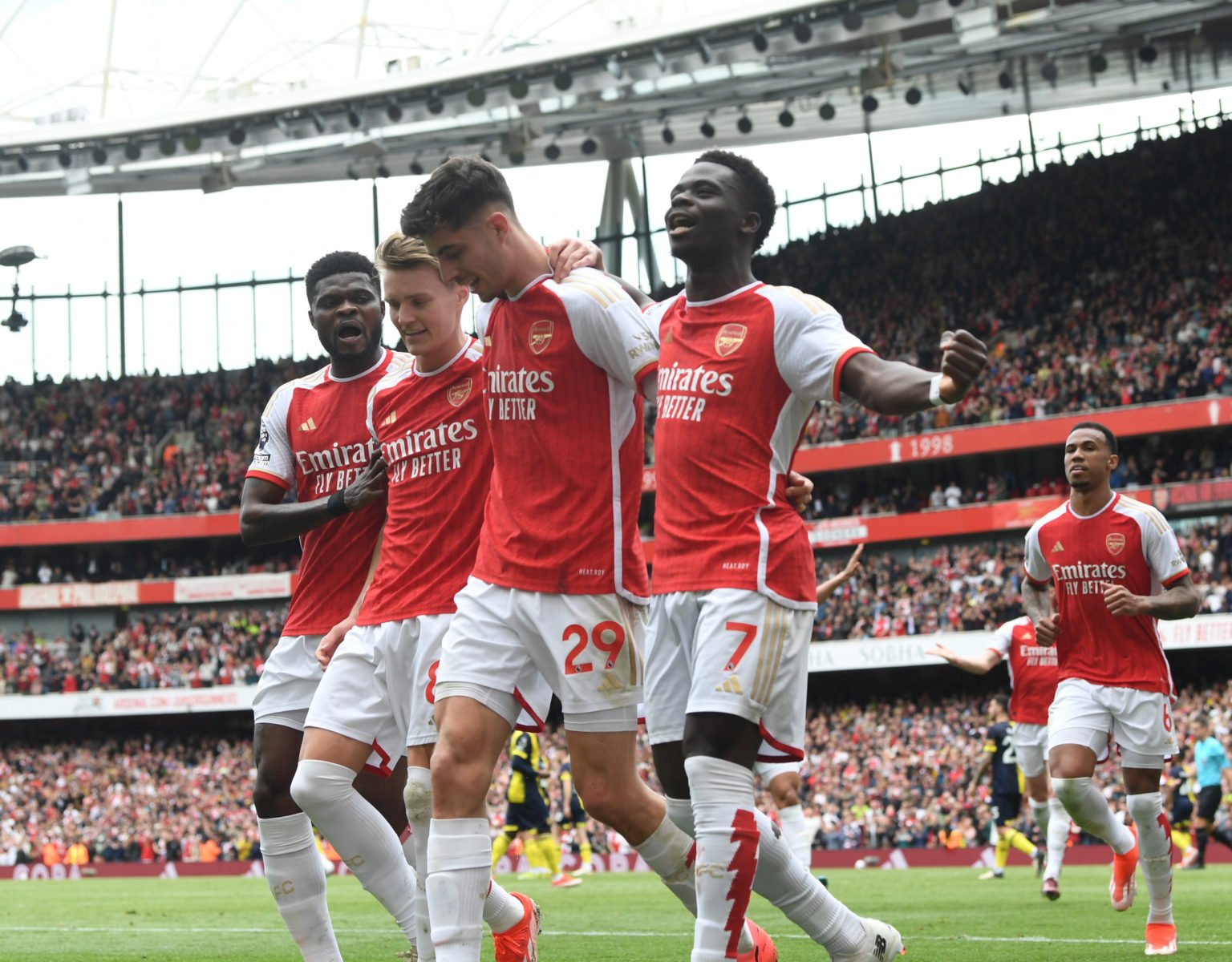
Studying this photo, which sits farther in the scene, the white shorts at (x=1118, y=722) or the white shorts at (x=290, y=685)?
the white shorts at (x=1118, y=722)

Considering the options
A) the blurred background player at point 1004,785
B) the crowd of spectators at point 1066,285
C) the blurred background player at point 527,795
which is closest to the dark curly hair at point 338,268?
the blurred background player at point 527,795

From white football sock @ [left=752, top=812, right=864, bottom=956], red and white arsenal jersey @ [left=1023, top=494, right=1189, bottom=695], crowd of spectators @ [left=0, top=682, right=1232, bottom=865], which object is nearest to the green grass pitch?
red and white arsenal jersey @ [left=1023, top=494, right=1189, bottom=695]

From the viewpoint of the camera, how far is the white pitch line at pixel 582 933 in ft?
29.7

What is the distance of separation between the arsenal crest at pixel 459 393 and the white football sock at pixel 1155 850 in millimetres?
4609

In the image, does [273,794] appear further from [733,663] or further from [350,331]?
[733,663]

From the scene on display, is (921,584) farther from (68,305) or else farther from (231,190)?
(68,305)

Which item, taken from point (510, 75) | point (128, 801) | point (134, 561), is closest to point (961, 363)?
point (510, 75)

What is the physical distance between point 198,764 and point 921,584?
60.0 feet

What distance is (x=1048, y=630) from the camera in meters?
9.34

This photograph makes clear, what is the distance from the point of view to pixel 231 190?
137ft

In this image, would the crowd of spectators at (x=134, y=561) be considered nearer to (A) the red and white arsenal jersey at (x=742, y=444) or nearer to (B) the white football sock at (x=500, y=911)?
(B) the white football sock at (x=500, y=911)

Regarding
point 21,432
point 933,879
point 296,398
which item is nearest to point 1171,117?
point 933,879

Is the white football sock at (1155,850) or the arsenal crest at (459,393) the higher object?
the arsenal crest at (459,393)

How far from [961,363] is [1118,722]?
567 cm
